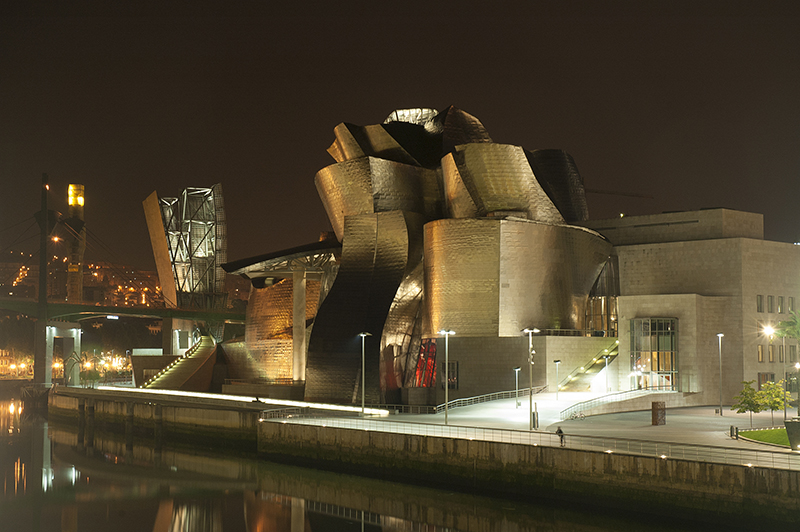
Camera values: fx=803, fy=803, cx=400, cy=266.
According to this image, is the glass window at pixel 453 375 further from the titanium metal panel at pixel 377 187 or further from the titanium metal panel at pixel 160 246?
the titanium metal panel at pixel 160 246

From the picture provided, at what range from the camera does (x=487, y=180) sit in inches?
1686

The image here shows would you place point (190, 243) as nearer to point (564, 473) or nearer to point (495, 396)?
point (495, 396)

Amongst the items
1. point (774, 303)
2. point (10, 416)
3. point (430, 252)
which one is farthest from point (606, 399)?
point (10, 416)

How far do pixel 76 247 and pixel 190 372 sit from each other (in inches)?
1156

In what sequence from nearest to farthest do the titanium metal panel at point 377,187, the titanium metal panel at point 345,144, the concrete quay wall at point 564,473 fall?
1. the concrete quay wall at point 564,473
2. the titanium metal panel at point 377,187
3. the titanium metal panel at point 345,144

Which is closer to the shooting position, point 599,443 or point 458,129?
point 599,443

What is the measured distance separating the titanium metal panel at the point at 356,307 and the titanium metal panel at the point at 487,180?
3.57 meters

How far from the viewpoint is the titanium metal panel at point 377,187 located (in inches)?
1695

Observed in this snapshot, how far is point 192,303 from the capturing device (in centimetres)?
6519

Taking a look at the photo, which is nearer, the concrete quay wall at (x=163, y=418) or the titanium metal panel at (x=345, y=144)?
the concrete quay wall at (x=163, y=418)

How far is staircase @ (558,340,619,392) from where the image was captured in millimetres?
40406

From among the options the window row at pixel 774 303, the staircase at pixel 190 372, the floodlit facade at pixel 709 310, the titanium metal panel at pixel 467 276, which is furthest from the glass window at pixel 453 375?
the staircase at pixel 190 372

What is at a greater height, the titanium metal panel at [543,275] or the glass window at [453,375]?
the titanium metal panel at [543,275]

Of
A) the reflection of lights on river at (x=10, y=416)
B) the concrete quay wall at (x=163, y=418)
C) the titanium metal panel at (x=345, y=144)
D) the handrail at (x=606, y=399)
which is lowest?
the reflection of lights on river at (x=10, y=416)
